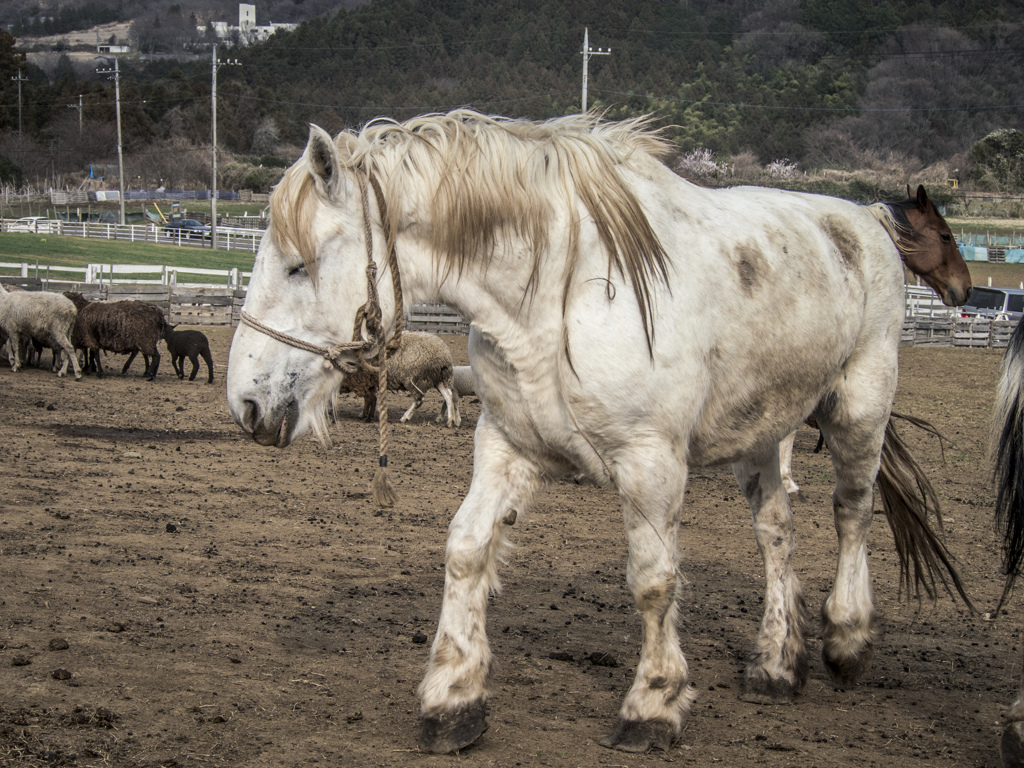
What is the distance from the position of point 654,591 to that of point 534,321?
106cm

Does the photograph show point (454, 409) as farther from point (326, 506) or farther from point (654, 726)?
point (654, 726)

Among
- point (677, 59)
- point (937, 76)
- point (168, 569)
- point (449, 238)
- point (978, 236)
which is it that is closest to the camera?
point (449, 238)

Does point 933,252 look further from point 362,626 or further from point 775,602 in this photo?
point 362,626

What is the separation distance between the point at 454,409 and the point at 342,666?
371 inches

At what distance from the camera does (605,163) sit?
364 cm

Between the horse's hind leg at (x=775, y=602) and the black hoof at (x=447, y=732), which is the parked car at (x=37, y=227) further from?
the black hoof at (x=447, y=732)

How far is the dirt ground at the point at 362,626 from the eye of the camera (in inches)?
140

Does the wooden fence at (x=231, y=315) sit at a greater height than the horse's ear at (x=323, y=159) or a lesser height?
lesser

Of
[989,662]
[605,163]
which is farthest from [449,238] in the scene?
[989,662]

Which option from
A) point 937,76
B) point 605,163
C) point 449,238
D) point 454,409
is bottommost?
point 454,409

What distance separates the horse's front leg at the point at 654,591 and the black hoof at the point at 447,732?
1.69ft

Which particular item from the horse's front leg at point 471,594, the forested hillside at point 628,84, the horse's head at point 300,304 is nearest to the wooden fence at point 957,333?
the horse's front leg at point 471,594

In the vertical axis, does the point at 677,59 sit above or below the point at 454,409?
above

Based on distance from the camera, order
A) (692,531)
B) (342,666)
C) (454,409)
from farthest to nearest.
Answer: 1. (454,409)
2. (692,531)
3. (342,666)
